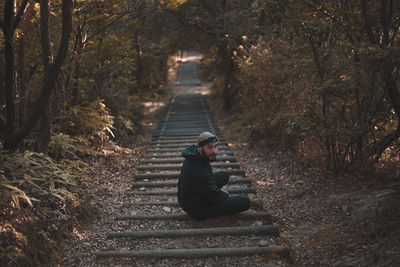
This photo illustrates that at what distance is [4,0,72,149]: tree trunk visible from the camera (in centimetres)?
439

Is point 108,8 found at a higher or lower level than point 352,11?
higher

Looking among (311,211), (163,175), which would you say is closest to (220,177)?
(311,211)

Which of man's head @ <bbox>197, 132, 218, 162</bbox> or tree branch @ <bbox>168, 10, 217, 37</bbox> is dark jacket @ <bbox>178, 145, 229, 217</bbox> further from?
tree branch @ <bbox>168, 10, 217, 37</bbox>

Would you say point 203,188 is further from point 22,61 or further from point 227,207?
point 22,61

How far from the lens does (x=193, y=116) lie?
46.1ft

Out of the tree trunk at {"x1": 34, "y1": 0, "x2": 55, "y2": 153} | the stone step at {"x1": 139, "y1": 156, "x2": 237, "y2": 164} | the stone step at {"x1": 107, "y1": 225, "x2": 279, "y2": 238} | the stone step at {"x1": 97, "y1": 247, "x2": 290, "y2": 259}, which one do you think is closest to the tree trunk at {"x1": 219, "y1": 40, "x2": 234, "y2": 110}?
the stone step at {"x1": 139, "y1": 156, "x2": 237, "y2": 164}

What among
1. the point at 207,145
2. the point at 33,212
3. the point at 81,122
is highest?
the point at 207,145

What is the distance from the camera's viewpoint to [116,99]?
408 inches

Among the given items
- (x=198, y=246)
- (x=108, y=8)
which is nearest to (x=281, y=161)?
(x=198, y=246)

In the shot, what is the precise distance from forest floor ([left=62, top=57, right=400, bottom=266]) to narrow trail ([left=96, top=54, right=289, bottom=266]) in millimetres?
143

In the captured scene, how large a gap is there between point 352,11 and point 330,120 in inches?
60.6

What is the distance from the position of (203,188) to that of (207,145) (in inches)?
21.0

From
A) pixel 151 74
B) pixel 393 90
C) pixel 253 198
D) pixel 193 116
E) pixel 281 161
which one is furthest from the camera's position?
pixel 151 74

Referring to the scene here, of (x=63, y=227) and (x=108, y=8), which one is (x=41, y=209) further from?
(x=108, y=8)
